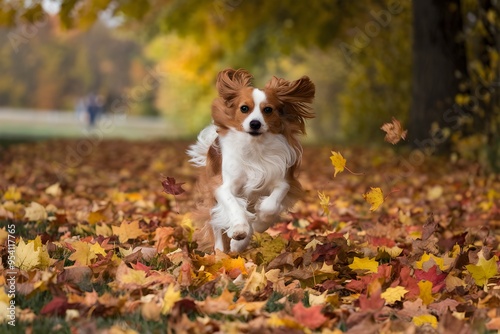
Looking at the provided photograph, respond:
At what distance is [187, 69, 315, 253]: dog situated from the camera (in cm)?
432

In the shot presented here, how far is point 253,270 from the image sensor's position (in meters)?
3.80

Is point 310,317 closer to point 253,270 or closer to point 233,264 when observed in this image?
point 253,270

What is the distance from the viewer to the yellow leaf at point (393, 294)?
344 centimetres

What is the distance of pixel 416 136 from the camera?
12.9 m

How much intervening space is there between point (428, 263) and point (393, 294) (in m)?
0.60

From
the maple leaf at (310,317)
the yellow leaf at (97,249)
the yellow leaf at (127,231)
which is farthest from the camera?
the yellow leaf at (127,231)

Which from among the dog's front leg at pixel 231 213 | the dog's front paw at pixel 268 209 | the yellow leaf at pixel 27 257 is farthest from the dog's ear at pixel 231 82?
the yellow leaf at pixel 27 257

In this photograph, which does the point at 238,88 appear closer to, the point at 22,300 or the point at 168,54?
the point at 22,300

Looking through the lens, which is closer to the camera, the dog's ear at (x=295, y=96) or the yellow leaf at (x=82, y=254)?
the yellow leaf at (x=82, y=254)

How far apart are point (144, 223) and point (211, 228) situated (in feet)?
3.28

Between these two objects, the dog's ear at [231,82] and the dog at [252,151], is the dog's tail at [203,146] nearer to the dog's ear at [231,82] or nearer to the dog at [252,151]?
the dog at [252,151]

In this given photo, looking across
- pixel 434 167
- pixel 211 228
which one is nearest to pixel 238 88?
pixel 211 228

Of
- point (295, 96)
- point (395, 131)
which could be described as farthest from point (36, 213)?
point (395, 131)

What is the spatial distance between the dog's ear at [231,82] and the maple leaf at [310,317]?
173 cm
